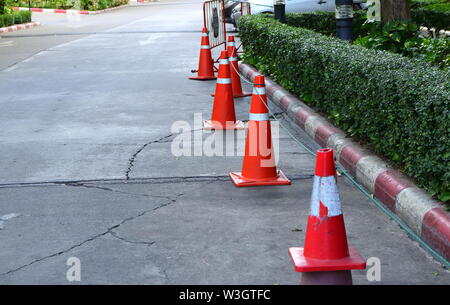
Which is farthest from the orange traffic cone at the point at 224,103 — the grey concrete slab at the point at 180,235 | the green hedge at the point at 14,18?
the green hedge at the point at 14,18

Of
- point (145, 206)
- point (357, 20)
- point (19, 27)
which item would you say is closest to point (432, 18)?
point (357, 20)

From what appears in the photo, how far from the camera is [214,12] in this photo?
15.7m

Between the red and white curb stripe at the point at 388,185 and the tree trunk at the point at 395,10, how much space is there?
4043mm

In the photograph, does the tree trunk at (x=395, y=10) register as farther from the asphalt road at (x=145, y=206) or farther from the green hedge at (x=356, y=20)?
the asphalt road at (x=145, y=206)

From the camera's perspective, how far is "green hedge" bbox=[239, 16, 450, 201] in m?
5.30

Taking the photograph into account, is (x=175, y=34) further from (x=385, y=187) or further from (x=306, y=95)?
(x=385, y=187)

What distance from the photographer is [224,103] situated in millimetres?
8828

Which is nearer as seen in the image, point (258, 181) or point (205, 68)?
point (258, 181)

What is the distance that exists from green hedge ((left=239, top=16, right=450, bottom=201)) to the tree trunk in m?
2.37

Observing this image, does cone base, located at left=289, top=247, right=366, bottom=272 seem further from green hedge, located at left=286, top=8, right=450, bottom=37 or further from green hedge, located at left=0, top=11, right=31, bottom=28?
green hedge, located at left=0, top=11, right=31, bottom=28

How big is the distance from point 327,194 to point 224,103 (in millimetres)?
4691

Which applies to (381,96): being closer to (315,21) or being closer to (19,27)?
(315,21)

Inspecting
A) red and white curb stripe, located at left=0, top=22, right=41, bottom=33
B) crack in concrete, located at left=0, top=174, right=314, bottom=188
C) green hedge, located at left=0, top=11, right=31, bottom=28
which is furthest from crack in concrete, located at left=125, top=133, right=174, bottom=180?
green hedge, located at left=0, top=11, right=31, bottom=28

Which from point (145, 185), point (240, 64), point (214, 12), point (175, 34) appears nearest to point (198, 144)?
point (145, 185)
